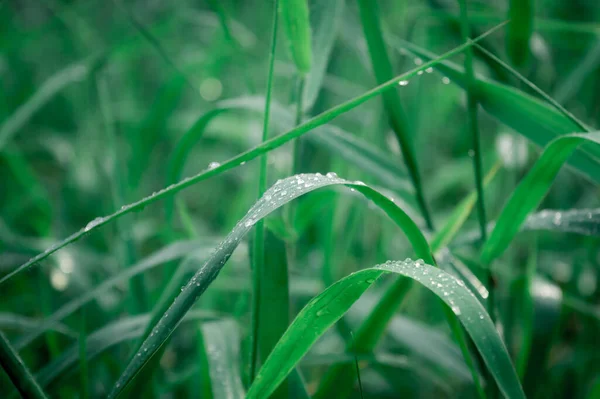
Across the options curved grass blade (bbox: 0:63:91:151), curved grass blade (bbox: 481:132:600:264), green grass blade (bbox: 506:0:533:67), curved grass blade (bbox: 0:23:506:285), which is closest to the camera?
curved grass blade (bbox: 0:23:506:285)

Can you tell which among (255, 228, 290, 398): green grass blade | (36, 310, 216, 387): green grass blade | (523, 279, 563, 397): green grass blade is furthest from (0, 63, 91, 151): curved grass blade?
(523, 279, 563, 397): green grass blade

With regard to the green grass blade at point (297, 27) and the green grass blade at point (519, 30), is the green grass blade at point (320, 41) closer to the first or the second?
the green grass blade at point (297, 27)

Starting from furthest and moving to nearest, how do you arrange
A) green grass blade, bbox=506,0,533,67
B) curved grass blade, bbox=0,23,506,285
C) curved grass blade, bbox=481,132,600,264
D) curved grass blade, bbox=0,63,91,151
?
curved grass blade, bbox=0,63,91,151, green grass blade, bbox=506,0,533,67, curved grass blade, bbox=481,132,600,264, curved grass blade, bbox=0,23,506,285

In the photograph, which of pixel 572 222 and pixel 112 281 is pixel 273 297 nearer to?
pixel 112 281

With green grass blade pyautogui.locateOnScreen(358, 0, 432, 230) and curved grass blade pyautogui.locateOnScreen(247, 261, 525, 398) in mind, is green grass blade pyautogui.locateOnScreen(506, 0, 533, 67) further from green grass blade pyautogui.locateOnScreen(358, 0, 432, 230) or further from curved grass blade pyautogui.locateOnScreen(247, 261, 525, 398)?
curved grass blade pyautogui.locateOnScreen(247, 261, 525, 398)

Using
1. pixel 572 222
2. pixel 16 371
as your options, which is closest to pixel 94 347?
pixel 16 371

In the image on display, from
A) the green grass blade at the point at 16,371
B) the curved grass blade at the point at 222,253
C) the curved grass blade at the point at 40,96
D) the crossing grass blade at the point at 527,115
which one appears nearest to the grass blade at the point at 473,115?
the crossing grass blade at the point at 527,115
